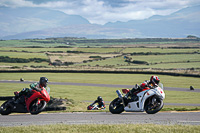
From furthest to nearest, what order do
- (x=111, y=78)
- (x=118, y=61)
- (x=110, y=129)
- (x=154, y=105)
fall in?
(x=118, y=61) → (x=111, y=78) → (x=110, y=129) → (x=154, y=105)

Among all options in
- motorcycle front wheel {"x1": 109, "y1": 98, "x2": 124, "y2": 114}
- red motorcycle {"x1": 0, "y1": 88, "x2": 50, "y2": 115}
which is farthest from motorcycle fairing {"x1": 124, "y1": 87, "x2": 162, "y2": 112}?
red motorcycle {"x1": 0, "y1": 88, "x2": 50, "y2": 115}

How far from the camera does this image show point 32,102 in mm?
12930

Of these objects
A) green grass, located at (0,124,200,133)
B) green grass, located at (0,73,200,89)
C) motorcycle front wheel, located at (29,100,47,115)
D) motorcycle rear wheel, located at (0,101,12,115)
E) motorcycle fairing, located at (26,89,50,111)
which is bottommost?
green grass, located at (0,73,200,89)

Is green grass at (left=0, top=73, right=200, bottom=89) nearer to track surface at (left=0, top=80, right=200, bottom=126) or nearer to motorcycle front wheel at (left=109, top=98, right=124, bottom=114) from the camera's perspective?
track surface at (left=0, top=80, right=200, bottom=126)

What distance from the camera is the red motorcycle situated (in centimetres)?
1256

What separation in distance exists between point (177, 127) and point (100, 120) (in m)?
5.33

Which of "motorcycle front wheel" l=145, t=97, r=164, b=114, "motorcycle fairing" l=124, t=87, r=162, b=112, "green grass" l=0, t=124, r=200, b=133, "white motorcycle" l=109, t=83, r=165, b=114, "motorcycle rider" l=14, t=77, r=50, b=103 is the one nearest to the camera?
"motorcycle front wheel" l=145, t=97, r=164, b=114

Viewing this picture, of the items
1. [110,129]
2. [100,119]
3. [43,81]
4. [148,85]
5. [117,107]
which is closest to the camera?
[43,81]

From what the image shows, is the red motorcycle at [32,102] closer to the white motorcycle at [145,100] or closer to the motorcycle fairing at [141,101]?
the white motorcycle at [145,100]

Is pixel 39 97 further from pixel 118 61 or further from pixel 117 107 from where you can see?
pixel 118 61

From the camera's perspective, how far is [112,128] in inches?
569

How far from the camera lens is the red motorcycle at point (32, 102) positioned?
1256cm

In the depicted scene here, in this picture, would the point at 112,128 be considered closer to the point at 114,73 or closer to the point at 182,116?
the point at 182,116

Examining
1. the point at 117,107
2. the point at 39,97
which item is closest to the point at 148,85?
the point at 117,107
